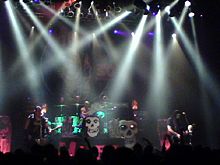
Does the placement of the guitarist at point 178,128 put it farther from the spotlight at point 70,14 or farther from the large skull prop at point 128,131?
the spotlight at point 70,14

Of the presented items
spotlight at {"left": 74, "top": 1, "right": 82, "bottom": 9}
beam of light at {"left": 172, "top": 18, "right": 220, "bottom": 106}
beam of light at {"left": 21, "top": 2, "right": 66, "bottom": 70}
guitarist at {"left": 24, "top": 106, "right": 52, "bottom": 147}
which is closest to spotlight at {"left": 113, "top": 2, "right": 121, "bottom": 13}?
spotlight at {"left": 74, "top": 1, "right": 82, "bottom": 9}

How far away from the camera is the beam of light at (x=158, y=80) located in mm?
14232

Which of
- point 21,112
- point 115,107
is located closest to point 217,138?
point 115,107

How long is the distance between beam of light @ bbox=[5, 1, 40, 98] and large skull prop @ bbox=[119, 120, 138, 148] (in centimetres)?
383

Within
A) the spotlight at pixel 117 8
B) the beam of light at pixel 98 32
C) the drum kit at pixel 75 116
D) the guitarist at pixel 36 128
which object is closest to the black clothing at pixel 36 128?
the guitarist at pixel 36 128

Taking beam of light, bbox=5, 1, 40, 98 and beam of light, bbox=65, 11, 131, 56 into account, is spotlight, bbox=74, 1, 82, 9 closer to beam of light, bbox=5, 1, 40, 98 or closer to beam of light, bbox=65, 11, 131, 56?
beam of light, bbox=65, 11, 131, 56

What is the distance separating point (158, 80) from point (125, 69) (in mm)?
1547

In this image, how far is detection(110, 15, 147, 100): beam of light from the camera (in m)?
14.2

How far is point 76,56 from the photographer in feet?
46.0

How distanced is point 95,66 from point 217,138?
594 centimetres

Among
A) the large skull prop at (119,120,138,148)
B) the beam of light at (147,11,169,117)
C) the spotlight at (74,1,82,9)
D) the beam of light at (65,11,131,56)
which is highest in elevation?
the spotlight at (74,1,82,9)

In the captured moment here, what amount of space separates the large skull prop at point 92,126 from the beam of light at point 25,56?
2.90 m

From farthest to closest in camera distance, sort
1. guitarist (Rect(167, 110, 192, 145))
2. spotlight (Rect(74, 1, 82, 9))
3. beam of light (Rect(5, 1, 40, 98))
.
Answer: beam of light (Rect(5, 1, 40, 98)) < spotlight (Rect(74, 1, 82, 9)) < guitarist (Rect(167, 110, 192, 145))

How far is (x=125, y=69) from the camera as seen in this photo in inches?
568
